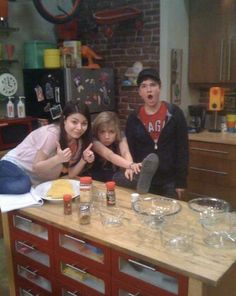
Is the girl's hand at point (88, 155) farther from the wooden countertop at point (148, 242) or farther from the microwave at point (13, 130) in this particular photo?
the microwave at point (13, 130)

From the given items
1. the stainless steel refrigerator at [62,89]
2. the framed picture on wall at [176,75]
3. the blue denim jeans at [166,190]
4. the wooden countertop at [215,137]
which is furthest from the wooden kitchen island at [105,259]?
the framed picture on wall at [176,75]

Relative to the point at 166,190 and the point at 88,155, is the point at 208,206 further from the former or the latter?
the point at 88,155

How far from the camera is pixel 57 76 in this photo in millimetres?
3611

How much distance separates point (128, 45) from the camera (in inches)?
156

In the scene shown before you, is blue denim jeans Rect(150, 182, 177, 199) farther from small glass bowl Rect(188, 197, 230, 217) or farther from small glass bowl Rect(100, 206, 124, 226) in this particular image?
small glass bowl Rect(100, 206, 124, 226)

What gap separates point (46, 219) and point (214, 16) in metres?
2.99

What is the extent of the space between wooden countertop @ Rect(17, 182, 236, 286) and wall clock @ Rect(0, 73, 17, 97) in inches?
78.9

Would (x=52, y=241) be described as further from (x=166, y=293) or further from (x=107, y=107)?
(x=107, y=107)

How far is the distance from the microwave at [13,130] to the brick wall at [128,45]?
1186 millimetres

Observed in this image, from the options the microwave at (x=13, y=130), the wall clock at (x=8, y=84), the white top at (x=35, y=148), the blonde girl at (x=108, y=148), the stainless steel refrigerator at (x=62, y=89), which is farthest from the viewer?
the stainless steel refrigerator at (x=62, y=89)

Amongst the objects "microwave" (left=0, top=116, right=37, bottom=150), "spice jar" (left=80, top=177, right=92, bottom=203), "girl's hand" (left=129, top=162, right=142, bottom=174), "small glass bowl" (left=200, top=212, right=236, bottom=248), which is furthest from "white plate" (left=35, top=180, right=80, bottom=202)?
"microwave" (left=0, top=116, right=37, bottom=150)

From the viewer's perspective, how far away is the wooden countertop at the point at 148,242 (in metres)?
1.27

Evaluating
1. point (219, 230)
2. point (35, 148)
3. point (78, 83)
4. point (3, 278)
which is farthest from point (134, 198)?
point (78, 83)

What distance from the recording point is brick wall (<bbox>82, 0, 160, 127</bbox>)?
12.3 feet
